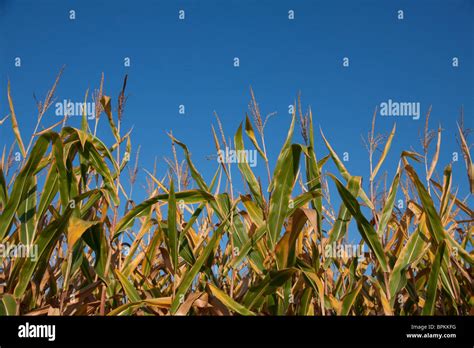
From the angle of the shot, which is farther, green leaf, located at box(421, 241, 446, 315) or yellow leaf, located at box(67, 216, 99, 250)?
green leaf, located at box(421, 241, 446, 315)

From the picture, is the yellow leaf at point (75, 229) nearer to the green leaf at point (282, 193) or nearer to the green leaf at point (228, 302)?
the green leaf at point (228, 302)

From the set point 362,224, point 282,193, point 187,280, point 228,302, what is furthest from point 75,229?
point 362,224

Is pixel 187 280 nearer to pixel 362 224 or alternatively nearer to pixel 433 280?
pixel 362 224

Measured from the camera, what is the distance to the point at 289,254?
8.03 feet

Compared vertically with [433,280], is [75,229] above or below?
above

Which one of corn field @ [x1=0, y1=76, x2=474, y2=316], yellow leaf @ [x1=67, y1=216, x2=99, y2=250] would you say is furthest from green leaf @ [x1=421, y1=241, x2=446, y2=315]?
yellow leaf @ [x1=67, y1=216, x2=99, y2=250]

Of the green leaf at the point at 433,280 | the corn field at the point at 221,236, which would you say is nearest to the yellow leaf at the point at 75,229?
the corn field at the point at 221,236

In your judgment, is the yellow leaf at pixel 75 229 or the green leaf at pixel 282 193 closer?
the yellow leaf at pixel 75 229

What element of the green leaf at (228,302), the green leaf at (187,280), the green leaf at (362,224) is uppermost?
the green leaf at (362,224)

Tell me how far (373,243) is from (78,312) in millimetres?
1632

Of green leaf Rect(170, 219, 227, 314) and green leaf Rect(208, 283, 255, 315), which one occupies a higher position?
green leaf Rect(170, 219, 227, 314)

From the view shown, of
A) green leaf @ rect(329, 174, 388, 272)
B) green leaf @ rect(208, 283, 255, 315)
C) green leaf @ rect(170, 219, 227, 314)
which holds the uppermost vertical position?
green leaf @ rect(329, 174, 388, 272)

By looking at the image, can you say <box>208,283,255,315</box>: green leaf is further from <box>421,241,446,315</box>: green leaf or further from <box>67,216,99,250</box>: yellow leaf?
<box>421,241,446,315</box>: green leaf

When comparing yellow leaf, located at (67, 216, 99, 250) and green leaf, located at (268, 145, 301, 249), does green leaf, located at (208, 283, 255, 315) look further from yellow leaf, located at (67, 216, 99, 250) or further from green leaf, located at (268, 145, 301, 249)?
yellow leaf, located at (67, 216, 99, 250)
